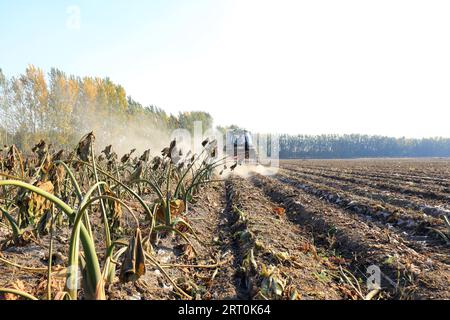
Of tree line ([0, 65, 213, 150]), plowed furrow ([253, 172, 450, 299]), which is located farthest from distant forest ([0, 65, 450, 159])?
plowed furrow ([253, 172, 450, 299])

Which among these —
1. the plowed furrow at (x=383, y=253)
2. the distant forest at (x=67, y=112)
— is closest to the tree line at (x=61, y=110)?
the distant forest at (x=67, y=112)

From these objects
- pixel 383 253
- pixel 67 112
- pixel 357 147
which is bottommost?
pixel 383 253

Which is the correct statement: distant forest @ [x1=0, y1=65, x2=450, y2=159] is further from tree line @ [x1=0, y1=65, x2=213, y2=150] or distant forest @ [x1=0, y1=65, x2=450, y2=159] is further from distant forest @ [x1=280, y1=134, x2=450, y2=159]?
distant forest @ [x1=280, y1=134, x2=450, y2=159]

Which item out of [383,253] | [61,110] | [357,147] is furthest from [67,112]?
[357,147]

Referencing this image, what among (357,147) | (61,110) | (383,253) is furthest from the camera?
(357,147)

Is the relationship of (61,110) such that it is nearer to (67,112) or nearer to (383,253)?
(67,112)

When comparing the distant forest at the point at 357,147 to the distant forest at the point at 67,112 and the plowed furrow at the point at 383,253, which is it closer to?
the distant forest at the point at 67,112

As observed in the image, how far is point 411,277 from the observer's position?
135 inches

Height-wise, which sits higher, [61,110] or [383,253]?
[61,110]

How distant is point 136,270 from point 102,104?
3637cm

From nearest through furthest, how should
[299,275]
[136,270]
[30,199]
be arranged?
[136,270] < [30,199] < [299,275]

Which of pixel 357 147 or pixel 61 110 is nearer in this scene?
pixel 61 110
